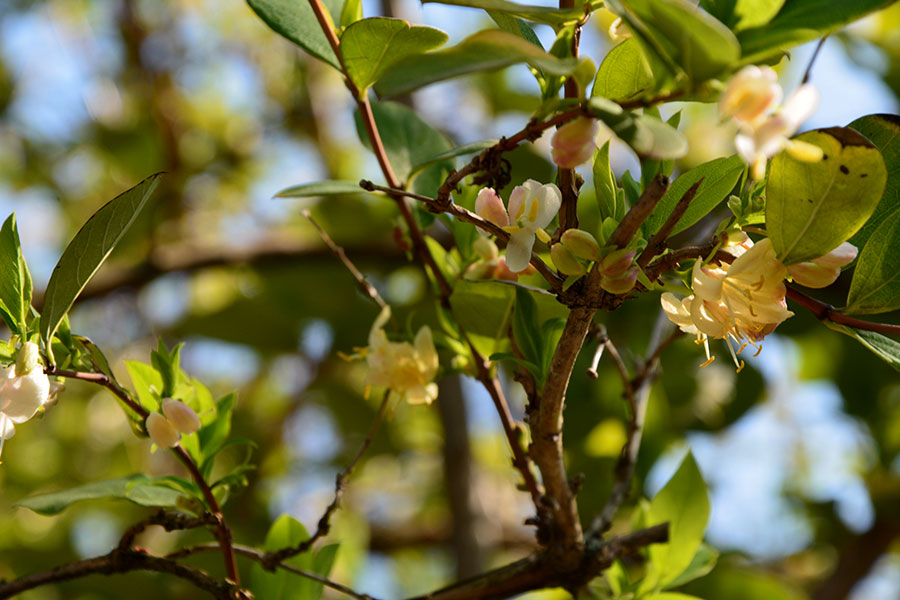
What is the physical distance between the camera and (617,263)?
34cm

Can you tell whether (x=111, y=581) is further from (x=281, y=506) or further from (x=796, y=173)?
(x=796, y=173)

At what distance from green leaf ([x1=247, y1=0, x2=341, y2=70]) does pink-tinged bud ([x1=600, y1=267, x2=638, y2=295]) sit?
23 centimetres

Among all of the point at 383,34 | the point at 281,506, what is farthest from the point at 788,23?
the point at 281,506

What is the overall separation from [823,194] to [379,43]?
233 millimetres

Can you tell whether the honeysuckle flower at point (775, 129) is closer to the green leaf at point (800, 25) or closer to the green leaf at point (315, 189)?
the green leaf at point (800, 25)

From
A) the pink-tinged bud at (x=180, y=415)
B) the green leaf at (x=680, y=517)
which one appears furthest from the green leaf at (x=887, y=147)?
the pink-tinged bud at (x=180, y=415)

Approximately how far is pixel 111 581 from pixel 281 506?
779 millimetres

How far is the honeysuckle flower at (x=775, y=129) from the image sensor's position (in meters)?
0.31

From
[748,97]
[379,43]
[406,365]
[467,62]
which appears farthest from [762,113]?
[406,365]

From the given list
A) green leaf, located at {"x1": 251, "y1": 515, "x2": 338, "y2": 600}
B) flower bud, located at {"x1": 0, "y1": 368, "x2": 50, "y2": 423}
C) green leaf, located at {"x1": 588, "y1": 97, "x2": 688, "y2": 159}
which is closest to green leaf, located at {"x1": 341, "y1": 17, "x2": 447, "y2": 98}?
green leaf, located at {"x1": 588, "y1": 97, "x2": 688, "y2": 159}

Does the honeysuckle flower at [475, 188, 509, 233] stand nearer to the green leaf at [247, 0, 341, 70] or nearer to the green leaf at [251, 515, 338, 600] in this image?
the green leaf at [247, 0, 341, 70]

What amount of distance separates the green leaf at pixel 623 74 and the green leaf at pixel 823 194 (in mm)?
82

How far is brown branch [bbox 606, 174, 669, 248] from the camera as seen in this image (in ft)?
1.04

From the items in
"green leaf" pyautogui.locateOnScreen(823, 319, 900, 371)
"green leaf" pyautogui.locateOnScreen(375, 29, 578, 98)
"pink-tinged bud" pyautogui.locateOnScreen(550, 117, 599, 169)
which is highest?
"green leaf" pyautogui.locateOnScreen(375, 29, 578, 98)
